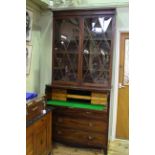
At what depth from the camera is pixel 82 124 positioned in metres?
3.19

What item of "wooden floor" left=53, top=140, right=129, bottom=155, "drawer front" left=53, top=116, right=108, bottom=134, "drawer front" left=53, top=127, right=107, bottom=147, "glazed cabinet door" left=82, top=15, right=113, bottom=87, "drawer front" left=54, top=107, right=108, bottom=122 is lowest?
"wooden floor" left=53, top=140, right=129, bottom=155

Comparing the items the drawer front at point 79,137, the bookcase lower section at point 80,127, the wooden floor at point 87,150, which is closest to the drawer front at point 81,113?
the bookcase lower section at point 80,127

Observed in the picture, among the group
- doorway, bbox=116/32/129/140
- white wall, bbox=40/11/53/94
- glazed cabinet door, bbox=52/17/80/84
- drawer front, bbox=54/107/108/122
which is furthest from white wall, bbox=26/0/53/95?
doorway, bbox=116/32/129/140

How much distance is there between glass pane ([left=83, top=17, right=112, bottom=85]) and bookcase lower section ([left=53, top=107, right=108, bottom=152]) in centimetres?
56

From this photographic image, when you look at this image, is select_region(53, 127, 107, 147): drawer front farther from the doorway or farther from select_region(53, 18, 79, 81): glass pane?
select_region(53, 18, 79, 81): glass pane

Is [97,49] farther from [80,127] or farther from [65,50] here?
[80,127]

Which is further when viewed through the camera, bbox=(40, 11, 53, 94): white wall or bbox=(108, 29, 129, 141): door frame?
bbox=(40, 11, 53, 94): white wall

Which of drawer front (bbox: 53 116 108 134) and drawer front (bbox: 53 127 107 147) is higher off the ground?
drawer front (bbox: 53 116 108 134)

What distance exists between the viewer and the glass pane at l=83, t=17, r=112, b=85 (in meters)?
3.22

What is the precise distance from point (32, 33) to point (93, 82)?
1353mm

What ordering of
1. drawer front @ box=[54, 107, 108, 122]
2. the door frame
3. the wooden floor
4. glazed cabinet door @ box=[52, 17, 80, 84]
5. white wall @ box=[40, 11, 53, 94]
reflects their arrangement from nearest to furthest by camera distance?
drawer front @ box=[54, 107, 108, 122], the wooden floor, glazed cabinet door @ box=[52, 17, 80, 84], the door frame, white wall @ box=[40, 11, 53, 94]

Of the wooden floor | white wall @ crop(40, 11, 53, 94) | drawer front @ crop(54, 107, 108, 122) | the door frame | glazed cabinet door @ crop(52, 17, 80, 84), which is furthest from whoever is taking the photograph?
white wall @ crop(40, 11, 53, 94)

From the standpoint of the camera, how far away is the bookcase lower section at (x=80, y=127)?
10.2 feet
